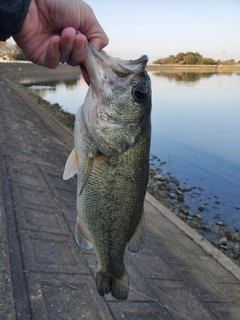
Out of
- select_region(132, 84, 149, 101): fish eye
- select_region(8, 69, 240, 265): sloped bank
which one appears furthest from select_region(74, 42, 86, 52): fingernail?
select_region(8, 69, 240, 265): sloped bank

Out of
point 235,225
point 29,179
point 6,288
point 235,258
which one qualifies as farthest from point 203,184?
point 6,288

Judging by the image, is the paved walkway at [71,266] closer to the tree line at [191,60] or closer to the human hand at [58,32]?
the human hand at [58,32]

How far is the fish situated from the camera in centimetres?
227

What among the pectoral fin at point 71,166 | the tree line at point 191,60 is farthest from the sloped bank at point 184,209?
the tree line at point 191,60

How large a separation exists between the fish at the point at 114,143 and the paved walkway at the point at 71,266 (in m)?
1.19

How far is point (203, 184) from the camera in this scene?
11.5 meters

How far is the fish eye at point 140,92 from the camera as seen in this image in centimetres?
227

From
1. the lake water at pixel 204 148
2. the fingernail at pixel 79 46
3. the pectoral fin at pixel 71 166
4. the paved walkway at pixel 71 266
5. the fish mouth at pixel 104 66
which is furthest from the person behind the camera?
the lake water at pixel 204 148

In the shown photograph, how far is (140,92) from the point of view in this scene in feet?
7.51

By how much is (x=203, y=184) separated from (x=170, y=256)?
6661 millimetres

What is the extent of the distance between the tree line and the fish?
103m

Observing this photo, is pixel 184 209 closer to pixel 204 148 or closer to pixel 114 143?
pixel 204 148

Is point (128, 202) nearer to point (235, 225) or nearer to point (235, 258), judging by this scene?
point (235, 258)

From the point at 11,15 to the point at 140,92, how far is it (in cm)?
104
